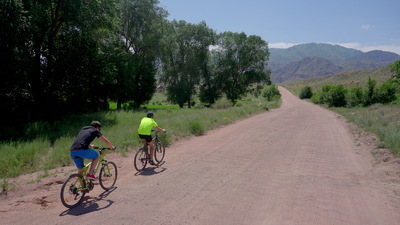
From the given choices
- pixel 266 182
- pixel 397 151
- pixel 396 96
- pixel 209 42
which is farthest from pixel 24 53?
pixel 396 96

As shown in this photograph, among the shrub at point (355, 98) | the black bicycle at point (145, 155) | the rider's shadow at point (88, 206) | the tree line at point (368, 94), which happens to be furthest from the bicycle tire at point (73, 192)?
the shrub at point (355, 98)

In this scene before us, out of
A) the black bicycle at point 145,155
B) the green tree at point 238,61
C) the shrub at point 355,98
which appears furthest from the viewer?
the green tree at point 238,61

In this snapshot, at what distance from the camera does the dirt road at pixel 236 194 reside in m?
4.97

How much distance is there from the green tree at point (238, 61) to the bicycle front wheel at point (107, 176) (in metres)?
41.1

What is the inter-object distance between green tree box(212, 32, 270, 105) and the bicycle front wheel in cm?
4112

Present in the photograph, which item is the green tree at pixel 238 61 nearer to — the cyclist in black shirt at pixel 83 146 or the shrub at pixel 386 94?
the shrub at pixel 386 94

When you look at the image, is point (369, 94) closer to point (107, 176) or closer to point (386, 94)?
point (386, 94)

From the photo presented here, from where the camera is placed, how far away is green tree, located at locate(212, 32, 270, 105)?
47.2m

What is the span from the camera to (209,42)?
148 feet

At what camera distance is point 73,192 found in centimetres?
546

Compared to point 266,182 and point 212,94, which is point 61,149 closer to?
point 266,182

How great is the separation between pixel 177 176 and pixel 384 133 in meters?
11.4

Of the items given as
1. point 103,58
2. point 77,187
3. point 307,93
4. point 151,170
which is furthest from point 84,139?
point 307,93

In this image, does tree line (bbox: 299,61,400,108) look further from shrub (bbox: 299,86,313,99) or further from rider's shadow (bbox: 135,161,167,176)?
rider's shadow (bbox: 135,161,167,176)
